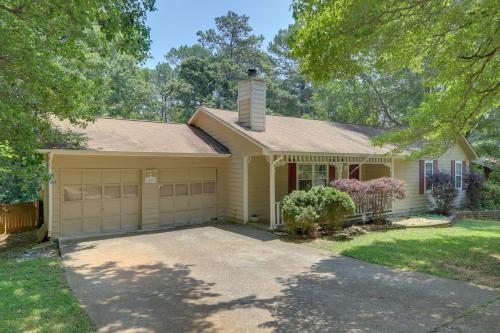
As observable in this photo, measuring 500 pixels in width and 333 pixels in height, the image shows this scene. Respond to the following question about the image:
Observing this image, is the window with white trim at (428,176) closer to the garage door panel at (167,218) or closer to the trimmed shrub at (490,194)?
the trimmed shrub at (490,194)

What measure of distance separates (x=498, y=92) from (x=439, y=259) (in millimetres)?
4032

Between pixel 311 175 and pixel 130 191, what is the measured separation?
280 inches

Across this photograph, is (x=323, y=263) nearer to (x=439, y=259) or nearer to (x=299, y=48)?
(x=439, y=259)

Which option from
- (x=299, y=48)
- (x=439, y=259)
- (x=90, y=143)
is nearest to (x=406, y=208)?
(x=439, y=259)

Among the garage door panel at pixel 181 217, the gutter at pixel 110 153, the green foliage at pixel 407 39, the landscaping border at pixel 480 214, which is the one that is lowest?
the landscaping border at pixel 480 214

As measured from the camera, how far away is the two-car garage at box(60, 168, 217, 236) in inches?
401

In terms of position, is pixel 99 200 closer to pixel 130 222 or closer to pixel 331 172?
pixel 130 222

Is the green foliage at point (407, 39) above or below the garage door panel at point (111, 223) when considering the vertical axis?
above

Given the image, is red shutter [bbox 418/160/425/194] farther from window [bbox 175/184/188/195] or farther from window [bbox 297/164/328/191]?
window [bbox 175/184/188/195]

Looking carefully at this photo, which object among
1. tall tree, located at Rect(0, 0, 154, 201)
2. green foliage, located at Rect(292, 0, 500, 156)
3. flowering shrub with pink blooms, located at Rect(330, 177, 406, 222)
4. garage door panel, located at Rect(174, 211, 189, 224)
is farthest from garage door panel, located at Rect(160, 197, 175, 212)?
green foliage, located at Rect(292, 0, 500, 156)

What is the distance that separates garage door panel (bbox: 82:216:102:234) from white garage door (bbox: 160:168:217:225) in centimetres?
207

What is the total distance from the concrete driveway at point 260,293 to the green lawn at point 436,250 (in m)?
0.60

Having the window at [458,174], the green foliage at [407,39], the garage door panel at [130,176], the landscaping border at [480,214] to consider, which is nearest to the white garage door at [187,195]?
the garage door panel at [130,176]

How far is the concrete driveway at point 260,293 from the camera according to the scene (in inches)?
180
